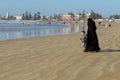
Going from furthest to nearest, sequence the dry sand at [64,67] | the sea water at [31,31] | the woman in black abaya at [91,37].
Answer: the sea water at [31,31] → the woman in black abaya at [91,37] → the dry sand at [64,67]

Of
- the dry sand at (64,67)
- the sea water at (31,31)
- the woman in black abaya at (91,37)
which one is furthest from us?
the sea water at (31,31)

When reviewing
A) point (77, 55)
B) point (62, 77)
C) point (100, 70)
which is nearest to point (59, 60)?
point (77, 55)

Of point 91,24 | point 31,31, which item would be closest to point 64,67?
point 91,24

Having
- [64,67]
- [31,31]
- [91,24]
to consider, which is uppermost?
[91,24]

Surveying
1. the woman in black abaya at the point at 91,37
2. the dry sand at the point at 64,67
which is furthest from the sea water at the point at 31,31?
the dry sand at the point at 64,67

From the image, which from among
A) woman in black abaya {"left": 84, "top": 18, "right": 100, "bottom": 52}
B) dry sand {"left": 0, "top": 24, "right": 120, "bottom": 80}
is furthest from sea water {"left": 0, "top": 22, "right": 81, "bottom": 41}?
dry sand {"left": 0, "top": 24, "right": 120, "bottom": 80}

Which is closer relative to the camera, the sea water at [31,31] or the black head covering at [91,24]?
the black head covering at [91,24]

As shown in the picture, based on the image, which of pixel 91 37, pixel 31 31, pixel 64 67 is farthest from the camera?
pixel 31 31

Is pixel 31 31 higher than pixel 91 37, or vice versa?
pixel 91 37

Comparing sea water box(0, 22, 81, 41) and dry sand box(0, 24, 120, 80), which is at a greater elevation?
dry sand box(0, 24, 120, 80)

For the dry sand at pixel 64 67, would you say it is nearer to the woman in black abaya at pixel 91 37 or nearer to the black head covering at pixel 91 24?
the woman in black abaya at pixel 91 37

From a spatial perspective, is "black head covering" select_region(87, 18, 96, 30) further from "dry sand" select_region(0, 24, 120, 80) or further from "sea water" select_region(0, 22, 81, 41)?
"sea water" select_region(0, 22, 81, 41)

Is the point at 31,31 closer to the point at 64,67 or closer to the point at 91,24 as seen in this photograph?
the point at 91,24

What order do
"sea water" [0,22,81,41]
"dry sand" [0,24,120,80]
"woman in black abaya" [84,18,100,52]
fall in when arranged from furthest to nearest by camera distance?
"sea water" [0,22,81,41]
"woman in black abaya" [84,18,100,52]
"dry sand" [0,24,120,80]
